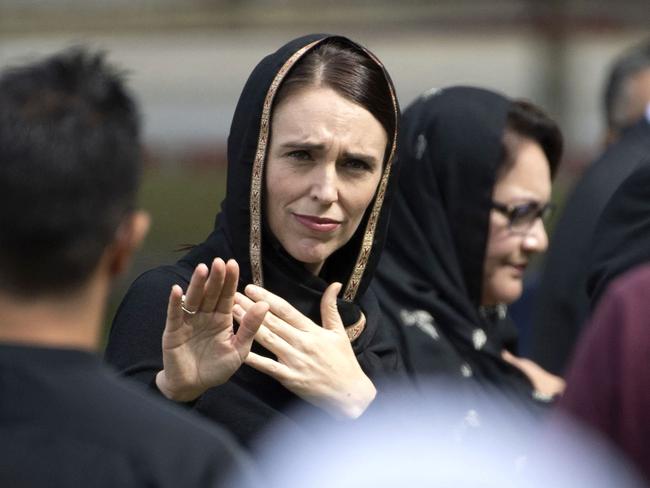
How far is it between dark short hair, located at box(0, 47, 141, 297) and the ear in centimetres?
2

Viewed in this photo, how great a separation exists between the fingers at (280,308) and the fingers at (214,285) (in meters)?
0.23

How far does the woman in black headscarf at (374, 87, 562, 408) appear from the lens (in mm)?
3701

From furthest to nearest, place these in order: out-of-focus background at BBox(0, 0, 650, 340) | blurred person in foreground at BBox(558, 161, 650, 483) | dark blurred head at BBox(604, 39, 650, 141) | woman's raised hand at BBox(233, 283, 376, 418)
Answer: out-of-focus background at BBox(0, 0, 650, 340)
dark blurred head at BBox(604, 39, 650, 141)
woman's raised hand at BBox(233, 283, 376, 418)
blurred person in foreground at BBox(558, 161, 650, 483)

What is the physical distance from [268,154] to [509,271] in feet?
3.63

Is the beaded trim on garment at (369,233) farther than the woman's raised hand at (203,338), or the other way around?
the beaded trim on garment at (369,233)

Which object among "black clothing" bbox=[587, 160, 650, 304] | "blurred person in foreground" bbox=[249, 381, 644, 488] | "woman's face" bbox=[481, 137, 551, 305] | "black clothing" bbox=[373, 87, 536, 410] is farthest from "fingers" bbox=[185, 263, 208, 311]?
"woman's face" bbox=[481, 137, 551, 305]

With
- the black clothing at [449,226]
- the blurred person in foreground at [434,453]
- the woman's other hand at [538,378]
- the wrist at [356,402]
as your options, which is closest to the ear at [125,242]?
the blurred person in foreground at [434,453]

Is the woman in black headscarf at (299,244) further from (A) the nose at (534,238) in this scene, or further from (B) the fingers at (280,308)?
(A) the nose at (534,238)

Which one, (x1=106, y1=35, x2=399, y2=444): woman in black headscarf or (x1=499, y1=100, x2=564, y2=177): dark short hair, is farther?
(x1=499, y1=100, x2=564, y2=177): dark short hair

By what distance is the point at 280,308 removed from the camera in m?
2.74

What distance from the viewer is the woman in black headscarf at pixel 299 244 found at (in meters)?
2.75

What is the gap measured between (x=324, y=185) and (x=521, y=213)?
1.02 m

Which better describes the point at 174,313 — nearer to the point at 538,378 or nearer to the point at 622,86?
the point at 538,378

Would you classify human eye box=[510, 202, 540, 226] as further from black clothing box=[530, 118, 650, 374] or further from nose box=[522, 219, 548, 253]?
black clothing box=[530, 118, 650, 374]
